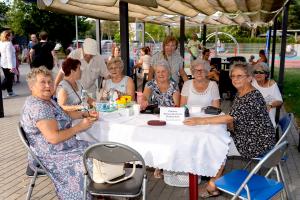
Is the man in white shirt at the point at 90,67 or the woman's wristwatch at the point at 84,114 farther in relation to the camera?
the man in white shirt at the point at 90,67

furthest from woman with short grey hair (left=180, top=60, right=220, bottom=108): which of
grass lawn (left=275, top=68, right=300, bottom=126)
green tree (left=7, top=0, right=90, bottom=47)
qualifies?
green tree (left=7, top=0, right=90, bottom=47)

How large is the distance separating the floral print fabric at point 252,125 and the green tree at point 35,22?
1039 inches

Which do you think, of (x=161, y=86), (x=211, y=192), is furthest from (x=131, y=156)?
(x=161, y=86)

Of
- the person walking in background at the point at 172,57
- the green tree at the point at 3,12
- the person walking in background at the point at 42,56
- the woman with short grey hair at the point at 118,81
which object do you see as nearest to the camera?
the woman with short grey hair at the point at 118,81

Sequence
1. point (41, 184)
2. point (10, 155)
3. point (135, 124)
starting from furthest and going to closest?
point (10, 155), point (41, 184), point (135, 124)

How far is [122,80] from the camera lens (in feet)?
13.7

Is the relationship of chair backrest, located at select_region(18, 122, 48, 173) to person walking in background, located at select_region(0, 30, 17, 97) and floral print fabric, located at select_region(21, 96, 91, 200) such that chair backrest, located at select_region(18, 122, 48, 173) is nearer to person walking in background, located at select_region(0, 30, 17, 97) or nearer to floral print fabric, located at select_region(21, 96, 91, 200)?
floral print fabric, located at select_region(21, 96, 91, 200)

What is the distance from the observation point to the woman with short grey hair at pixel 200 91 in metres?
3.82

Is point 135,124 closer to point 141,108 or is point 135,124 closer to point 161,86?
point 141,108

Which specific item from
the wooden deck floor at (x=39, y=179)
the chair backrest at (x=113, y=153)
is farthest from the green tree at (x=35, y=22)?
the chair backrest at (x=113, y=153)

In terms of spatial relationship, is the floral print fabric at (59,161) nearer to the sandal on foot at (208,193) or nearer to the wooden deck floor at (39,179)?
the wooden deck floor at (39,179)

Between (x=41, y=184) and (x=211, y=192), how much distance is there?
1834mm

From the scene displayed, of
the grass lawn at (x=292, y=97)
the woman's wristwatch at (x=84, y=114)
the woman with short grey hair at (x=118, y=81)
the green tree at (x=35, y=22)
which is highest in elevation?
the green tree at (x=35, y=22)

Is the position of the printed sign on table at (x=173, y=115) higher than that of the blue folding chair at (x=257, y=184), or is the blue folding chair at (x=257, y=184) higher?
the printed sign on table at (x=173, y=115)
